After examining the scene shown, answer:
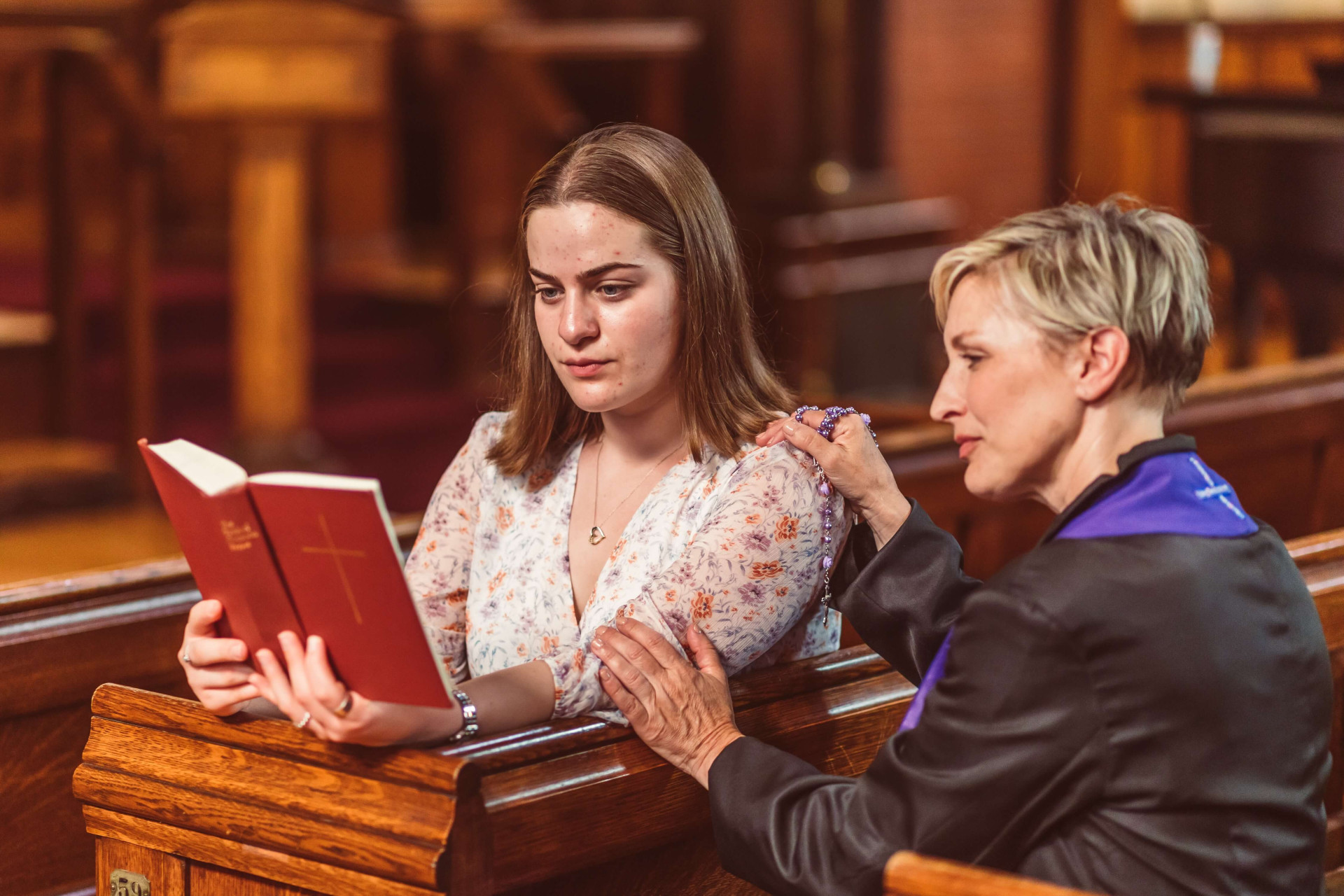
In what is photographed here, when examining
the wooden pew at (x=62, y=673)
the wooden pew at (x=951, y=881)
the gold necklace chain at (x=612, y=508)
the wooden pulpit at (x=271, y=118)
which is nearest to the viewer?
the wooden pew at (x=951, y=881)

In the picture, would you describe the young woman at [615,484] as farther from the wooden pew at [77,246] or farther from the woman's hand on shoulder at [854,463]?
the wooden pew at [77,246]

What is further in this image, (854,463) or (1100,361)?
(854,463)

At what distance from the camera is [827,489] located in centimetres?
175

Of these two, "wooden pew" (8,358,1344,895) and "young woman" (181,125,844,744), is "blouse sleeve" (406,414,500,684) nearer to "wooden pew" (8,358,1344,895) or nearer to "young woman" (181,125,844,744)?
"young woman" (181,125,844,744)

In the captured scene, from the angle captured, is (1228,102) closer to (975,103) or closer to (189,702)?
(975,103)

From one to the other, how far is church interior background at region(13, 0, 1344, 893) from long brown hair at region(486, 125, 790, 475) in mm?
219

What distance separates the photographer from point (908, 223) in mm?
6941

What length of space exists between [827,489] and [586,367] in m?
0.31

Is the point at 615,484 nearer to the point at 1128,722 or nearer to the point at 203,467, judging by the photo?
the point at 203,467

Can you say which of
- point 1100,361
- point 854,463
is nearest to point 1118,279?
point 1100,361

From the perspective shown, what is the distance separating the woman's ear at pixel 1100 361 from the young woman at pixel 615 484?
42 cm

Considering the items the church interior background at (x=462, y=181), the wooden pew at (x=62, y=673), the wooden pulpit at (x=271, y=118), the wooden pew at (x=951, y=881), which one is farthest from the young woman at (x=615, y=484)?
the wooden pulpit at (x=271, y=118)

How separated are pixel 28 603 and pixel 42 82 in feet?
9.83

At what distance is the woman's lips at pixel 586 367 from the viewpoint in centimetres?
174
